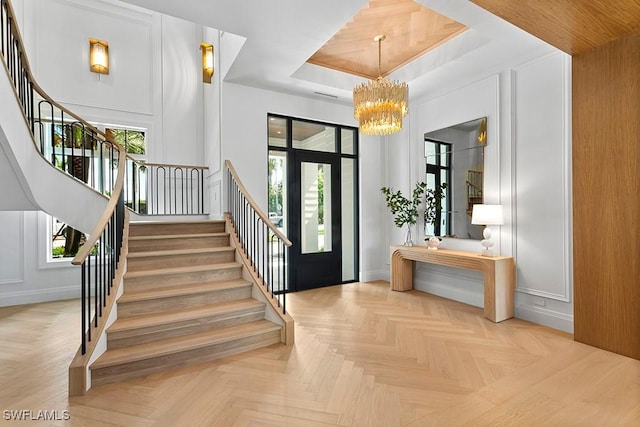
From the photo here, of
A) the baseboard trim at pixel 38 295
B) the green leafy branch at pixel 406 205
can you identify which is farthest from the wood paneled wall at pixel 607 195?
the baseboard trim at pixel 38 295

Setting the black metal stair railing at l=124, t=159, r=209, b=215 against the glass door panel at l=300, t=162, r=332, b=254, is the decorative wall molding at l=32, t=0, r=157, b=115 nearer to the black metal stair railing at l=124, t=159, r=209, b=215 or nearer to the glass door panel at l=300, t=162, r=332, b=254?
the black metal stair railing at l=124, t=159, r=209, b=215

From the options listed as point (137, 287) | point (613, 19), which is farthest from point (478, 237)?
point (137, 287)

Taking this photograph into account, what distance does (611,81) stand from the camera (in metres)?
3.00

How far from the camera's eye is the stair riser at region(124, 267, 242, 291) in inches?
137

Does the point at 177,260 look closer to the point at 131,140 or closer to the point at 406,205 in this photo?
the point at 131,140

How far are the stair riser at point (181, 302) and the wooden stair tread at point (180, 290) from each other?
39 mm

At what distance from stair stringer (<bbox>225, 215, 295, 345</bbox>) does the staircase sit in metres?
0.06

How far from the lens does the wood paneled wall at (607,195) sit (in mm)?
2875

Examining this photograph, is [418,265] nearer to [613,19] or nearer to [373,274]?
[373,274]

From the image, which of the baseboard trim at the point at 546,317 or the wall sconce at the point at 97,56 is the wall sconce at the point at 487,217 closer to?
the baseboard trim at the point at 546,317

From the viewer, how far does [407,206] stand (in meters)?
5.57

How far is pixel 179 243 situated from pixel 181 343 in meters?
1.60

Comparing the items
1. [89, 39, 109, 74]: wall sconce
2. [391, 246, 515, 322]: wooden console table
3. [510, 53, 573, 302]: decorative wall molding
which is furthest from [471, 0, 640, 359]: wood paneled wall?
[89, 39, 109, 74]: wall sconce

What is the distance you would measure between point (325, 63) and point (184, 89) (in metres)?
3.01
